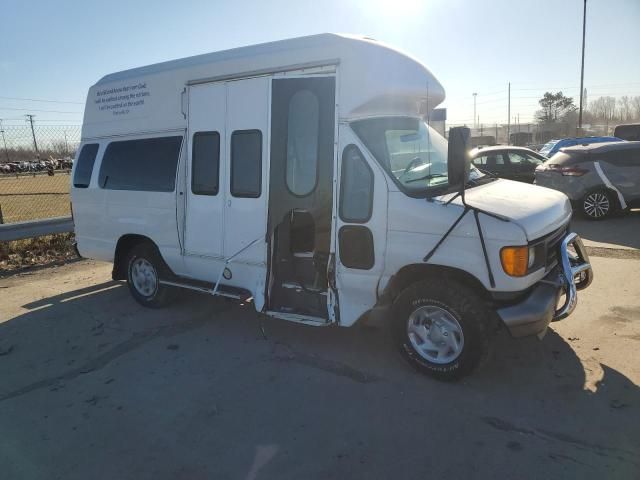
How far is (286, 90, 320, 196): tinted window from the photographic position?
456cm

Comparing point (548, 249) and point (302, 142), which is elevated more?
point (302, 142)

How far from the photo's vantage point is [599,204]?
35.1 feet

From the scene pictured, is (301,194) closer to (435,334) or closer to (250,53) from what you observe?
(250,53)

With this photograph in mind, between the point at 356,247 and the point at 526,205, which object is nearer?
the point at 526,205

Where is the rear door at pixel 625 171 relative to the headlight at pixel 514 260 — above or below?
above

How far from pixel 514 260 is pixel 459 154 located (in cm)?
89

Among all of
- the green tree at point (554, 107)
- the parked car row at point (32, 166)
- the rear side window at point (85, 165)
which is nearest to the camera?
the rear side window at point (85, 165)

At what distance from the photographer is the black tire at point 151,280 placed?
5.97 metres

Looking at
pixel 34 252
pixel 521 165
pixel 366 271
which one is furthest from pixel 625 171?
pixel 34 252

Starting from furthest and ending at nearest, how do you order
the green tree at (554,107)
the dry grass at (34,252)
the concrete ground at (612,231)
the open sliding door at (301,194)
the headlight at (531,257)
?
the green tree at (554,107) < the dry grass at (34,252) < the concrete ground at (612,231) < the open sliding door at (301,194) < the headlight at (531,257)

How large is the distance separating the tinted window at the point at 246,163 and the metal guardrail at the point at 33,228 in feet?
18.1

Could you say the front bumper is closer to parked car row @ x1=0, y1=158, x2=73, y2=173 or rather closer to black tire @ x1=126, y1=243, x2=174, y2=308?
black tire @ x1=126, y1=243, x2=174, y2=308

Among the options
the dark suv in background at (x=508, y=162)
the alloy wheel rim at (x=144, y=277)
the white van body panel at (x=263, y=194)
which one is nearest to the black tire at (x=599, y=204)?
the dark suv in background at (x=508, y=162)

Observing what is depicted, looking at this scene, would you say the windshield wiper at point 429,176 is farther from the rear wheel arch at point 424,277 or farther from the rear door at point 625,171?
the rear door at point 625,171
